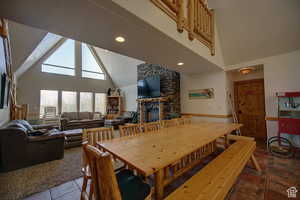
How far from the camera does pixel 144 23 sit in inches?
65.6

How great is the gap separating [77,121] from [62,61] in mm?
3874

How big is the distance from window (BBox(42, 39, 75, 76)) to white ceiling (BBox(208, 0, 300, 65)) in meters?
7.58

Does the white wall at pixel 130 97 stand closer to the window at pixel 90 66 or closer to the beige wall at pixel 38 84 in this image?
the window at pixel 90 66

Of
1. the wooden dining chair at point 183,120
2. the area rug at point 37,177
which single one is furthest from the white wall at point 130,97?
the area rug at point 37,177

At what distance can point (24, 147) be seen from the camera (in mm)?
2449

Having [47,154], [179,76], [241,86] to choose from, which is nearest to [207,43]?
[179,76]

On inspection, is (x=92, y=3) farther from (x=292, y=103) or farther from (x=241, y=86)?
(x=241, y=86)

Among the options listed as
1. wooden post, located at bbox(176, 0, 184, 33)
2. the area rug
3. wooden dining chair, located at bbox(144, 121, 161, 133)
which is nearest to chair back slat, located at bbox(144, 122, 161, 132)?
wooden dining chair, located at bbox(144, 121, 161, 133)

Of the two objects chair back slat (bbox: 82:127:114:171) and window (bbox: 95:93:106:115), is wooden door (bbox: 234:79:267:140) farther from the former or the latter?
window (bbox: 95:93:106:115)

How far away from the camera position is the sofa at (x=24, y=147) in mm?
2297

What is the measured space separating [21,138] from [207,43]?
15.2 ft

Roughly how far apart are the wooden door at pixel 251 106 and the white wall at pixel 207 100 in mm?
857

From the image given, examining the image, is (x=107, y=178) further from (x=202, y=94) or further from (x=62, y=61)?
(x=62, y=61)

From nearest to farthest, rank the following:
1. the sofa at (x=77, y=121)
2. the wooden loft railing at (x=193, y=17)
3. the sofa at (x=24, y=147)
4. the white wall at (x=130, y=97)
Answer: the wooden loft railing at (x=193, y=17) < the sofa at (x=24, y=147) < the sofa at (x=77, y=121) < the white wall at (x=130, y=97)
